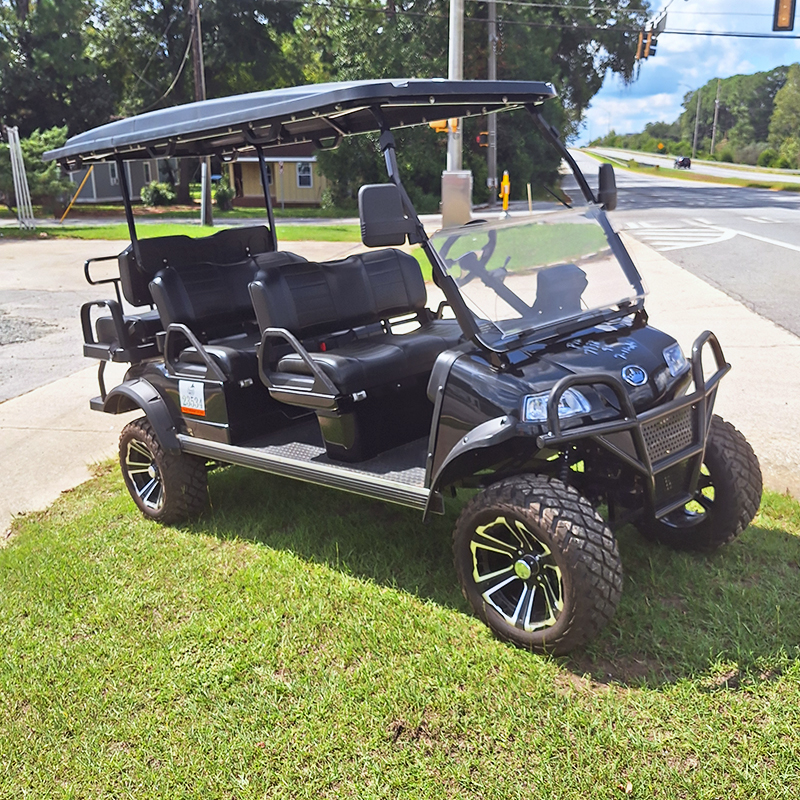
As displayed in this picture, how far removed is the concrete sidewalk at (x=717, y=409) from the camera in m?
5.20

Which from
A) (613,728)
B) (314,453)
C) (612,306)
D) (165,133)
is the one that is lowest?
(613,728)

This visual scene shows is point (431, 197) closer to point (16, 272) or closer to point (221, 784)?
point (16, 272)

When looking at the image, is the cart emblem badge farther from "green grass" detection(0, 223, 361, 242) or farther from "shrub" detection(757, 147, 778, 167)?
"shrub" detection(757, 147, 778, 167)

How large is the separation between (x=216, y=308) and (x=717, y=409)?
11.9 ft

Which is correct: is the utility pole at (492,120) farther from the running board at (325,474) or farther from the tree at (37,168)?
the running board at (325,474)

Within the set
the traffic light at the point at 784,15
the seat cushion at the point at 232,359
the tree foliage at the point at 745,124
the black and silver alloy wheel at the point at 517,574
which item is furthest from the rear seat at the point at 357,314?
the tree foliage at the point at 745,124

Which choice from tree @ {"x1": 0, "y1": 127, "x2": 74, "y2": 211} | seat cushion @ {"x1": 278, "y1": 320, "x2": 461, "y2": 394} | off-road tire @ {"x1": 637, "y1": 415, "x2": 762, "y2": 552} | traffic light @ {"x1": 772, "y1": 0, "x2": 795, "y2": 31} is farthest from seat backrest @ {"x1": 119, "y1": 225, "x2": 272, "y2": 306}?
tree @ {"x1": 0, "y1": 127, "x2": 74, "y2": 211}

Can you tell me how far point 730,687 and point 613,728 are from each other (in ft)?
1.61

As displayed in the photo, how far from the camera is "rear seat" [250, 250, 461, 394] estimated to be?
3.88m

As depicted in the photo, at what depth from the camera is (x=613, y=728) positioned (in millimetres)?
2787

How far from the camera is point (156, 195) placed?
33.9 m

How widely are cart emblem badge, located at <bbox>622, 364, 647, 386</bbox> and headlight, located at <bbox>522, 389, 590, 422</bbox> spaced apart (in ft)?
0.78

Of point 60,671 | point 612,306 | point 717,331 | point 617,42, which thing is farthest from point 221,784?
point 617,42

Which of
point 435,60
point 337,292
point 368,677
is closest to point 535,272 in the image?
point 337,292
